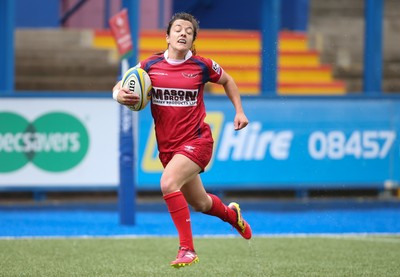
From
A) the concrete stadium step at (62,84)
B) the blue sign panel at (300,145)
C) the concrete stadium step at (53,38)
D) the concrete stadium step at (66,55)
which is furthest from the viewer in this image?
the concrete stadium step at (53,38)

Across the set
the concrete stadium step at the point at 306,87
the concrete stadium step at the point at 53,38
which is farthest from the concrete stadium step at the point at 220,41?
Answer: the concrete stadium step at the point at 306,87

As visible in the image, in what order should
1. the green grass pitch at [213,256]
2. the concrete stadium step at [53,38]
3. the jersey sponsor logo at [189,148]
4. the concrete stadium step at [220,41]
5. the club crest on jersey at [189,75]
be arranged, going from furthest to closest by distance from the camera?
the concrete stadium step at [220,41] < the concrete stadium step at [53,38] < the green grass pitch at [213,256] < the club crest on jersey at [189,75] < the jersey sponsor logo at [189,148]

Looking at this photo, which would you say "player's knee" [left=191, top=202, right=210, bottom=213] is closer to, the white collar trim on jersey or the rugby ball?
the rugby ball

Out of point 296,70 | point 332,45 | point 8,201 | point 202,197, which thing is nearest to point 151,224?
point 8,201

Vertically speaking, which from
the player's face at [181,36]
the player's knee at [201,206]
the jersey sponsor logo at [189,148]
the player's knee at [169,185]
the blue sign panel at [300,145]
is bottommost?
the blue sign panel at [300,145]

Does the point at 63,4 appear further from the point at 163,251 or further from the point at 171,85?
the point at 171,85

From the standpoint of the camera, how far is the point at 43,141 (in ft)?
48.6

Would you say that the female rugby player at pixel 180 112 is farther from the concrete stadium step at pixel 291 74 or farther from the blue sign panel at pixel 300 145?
the concrete stadium step at pixel 291 74

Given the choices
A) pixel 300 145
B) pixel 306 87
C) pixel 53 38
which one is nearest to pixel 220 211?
pixel 300 145

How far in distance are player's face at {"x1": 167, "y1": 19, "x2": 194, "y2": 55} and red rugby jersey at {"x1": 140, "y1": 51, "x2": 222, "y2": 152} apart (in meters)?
0.17

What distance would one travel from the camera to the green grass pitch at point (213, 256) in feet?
28.8

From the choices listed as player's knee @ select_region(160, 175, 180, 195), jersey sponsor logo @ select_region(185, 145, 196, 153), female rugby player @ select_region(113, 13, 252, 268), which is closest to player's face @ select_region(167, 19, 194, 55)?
female rugby player @ select_region(113, 13, 252, 268)

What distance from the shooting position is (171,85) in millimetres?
8328

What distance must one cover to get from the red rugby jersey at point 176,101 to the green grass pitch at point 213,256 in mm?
1116
